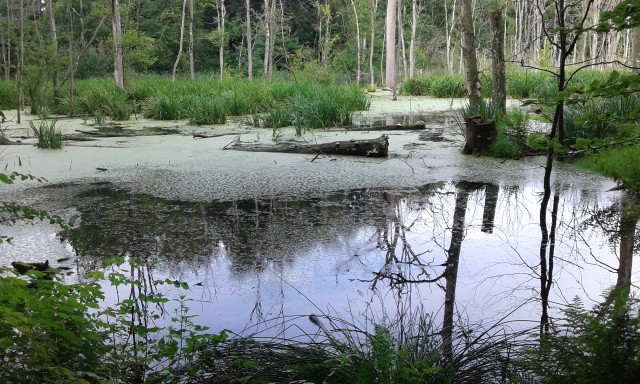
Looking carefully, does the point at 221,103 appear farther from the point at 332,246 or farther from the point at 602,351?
the point at 602,351

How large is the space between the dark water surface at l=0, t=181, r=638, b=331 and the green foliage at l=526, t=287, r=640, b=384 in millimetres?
655

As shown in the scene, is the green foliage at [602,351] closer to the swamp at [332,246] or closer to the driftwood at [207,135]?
the swamp at [332,246]

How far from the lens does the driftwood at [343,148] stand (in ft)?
21.2

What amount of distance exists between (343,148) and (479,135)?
138cm

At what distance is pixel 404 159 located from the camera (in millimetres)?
6426

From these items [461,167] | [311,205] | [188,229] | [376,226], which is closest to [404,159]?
[461,167]

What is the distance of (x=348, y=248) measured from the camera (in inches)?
141

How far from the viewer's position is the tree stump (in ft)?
21.3

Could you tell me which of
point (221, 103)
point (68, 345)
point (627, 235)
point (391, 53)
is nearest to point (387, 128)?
point (221, 103)

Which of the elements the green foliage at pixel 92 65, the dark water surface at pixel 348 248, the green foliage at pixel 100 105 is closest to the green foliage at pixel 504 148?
the dark water surface at pixel 348 248

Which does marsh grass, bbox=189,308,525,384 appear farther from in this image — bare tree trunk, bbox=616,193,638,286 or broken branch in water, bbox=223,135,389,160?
broken branch in water, bbox=223,135,389,160

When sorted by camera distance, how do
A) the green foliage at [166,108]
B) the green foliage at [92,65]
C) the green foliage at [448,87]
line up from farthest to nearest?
the green foliage at [92,65], the green foliage at [448,87], the green foliage at [166,108]

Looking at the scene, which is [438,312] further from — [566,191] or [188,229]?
[566,191]

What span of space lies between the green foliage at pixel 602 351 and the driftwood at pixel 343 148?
189 inches
